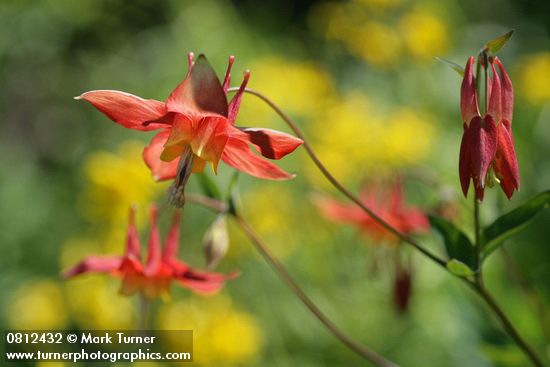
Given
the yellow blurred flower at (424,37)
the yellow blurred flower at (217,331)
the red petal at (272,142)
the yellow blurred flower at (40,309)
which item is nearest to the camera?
the red petal at (272,142)

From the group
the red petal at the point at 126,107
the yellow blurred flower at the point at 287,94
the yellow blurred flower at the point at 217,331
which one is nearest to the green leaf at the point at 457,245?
the red petal at the point at 126,107

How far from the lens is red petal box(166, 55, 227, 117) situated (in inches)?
35.1

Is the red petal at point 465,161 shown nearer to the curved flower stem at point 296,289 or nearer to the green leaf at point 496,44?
the green leaf at point 496,44

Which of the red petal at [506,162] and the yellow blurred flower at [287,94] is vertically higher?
the red petal at [506,162]

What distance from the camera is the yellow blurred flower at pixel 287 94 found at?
10.8ft

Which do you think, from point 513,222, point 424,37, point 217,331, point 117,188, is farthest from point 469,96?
point 424,37

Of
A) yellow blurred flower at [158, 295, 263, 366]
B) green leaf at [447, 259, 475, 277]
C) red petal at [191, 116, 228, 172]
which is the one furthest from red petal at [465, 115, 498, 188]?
yellow blurred flower at [158, 295, 263, 366]

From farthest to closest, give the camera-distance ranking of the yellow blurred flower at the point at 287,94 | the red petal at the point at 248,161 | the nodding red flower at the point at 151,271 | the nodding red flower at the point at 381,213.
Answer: the yellow blurred flower at the point at 287,94
the nodding red flower at the point at 381,213
the nodding red flower at the point at 151,271
the red petal at the point at 248,161

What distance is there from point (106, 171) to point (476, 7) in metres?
2.85

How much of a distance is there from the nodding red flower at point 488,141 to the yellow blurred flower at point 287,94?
2.23m

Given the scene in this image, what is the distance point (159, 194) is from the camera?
8.88 feet

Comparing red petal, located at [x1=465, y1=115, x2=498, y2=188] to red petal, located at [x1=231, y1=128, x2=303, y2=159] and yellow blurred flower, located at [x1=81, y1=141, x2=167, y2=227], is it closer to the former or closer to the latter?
red petal, located at [x1=231, y1=128, x2=303, y2=159]

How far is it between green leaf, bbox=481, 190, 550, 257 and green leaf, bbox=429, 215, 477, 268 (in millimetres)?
26

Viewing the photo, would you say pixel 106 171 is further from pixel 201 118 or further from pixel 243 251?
pixel 201 118
